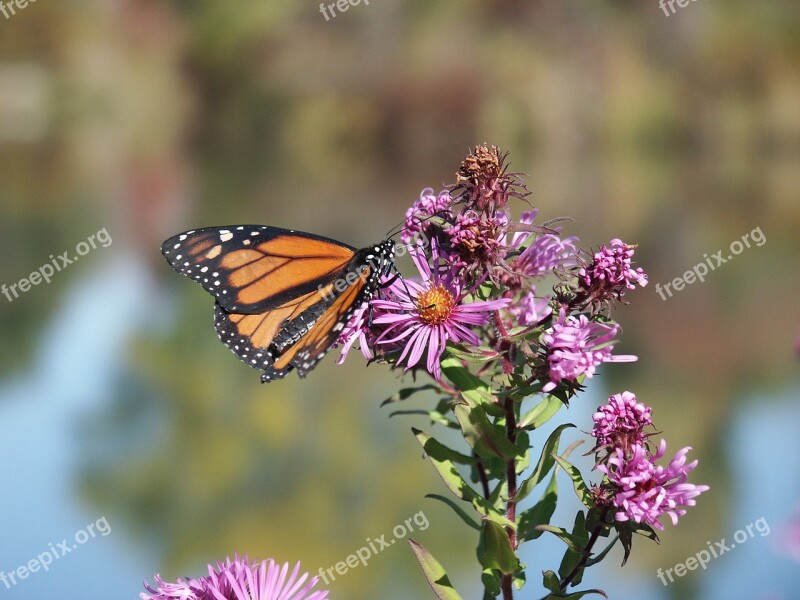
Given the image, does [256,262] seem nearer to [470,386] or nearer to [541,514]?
[470,386]

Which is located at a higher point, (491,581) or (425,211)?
(425,211)

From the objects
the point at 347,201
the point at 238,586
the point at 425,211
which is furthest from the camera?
the point at 347,201

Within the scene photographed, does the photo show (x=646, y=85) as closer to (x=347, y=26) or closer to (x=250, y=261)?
(x=347, y=26)

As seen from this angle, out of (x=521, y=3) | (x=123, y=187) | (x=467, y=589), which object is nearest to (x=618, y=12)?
(x=521, y=3)

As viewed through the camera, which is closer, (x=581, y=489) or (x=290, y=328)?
(x=581, y=489)

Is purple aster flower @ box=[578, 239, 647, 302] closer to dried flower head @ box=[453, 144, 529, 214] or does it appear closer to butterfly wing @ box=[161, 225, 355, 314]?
dried flower head @ box=[453, 144, 529, 214]

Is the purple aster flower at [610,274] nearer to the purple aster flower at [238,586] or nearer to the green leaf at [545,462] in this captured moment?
the green leaf at [545,462]

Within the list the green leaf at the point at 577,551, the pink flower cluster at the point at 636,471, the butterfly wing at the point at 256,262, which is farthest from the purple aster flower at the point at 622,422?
the butterfly wing at the point at 256,262

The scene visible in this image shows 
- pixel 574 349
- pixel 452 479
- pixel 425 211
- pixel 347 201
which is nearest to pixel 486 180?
pixel 425 211
